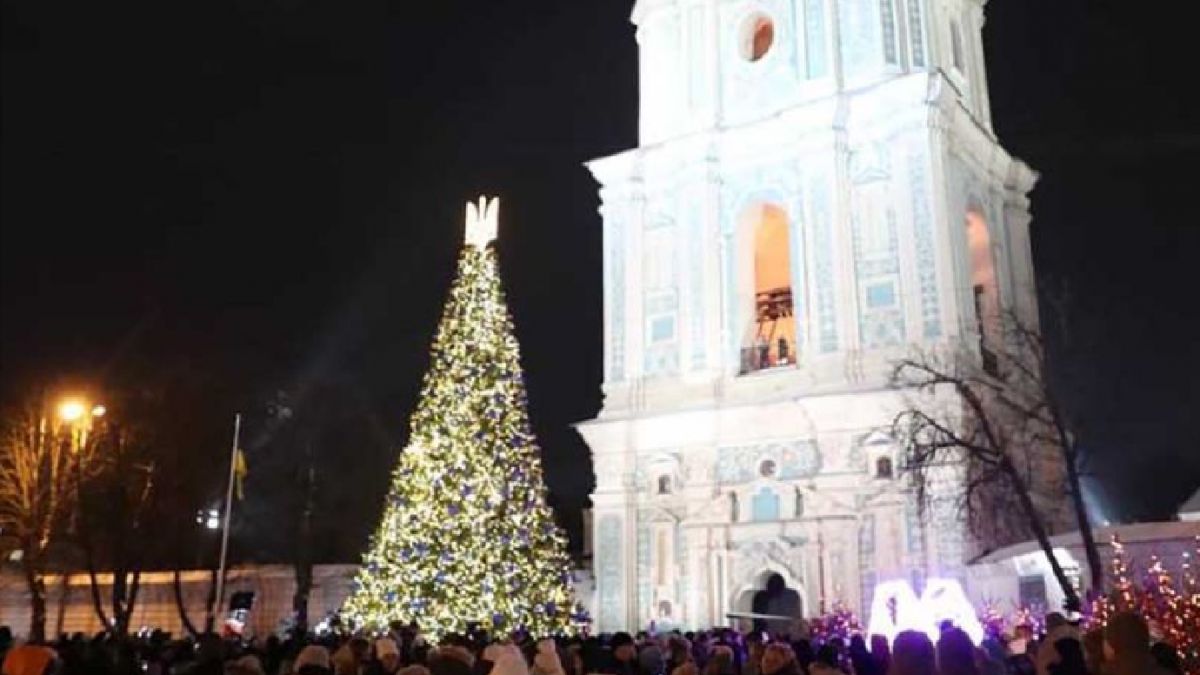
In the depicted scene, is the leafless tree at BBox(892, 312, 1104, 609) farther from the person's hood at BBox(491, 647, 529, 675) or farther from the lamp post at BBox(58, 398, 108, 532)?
the lamp post at BBox(58, 398, 108, 532)

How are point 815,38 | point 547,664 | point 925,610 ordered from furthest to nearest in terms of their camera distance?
point 815,38 → point 925,610 → point 547,664

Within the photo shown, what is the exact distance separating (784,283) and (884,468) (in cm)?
869

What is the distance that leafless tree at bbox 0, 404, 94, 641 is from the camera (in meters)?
28.2

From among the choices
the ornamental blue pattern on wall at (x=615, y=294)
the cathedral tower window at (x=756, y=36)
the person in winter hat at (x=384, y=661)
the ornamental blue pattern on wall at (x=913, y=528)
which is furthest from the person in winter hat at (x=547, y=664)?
the cathedral tower window at (x=756, y=36)

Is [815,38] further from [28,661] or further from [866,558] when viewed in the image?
[28,661]

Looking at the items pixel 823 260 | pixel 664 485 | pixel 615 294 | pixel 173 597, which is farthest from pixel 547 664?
pixel 173 597

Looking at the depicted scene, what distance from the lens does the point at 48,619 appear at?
36281 mm

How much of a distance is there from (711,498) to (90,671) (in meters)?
19.9

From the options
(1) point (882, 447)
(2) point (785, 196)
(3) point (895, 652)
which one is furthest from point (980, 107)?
(3) point (895, 652)

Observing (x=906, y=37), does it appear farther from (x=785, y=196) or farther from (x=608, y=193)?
(x=608, y=193)

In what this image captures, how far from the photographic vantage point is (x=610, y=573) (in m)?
28.8

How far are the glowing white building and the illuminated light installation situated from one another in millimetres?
4324

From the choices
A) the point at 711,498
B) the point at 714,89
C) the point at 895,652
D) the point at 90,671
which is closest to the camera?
the point at 895,652

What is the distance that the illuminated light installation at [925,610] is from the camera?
54.7ft
